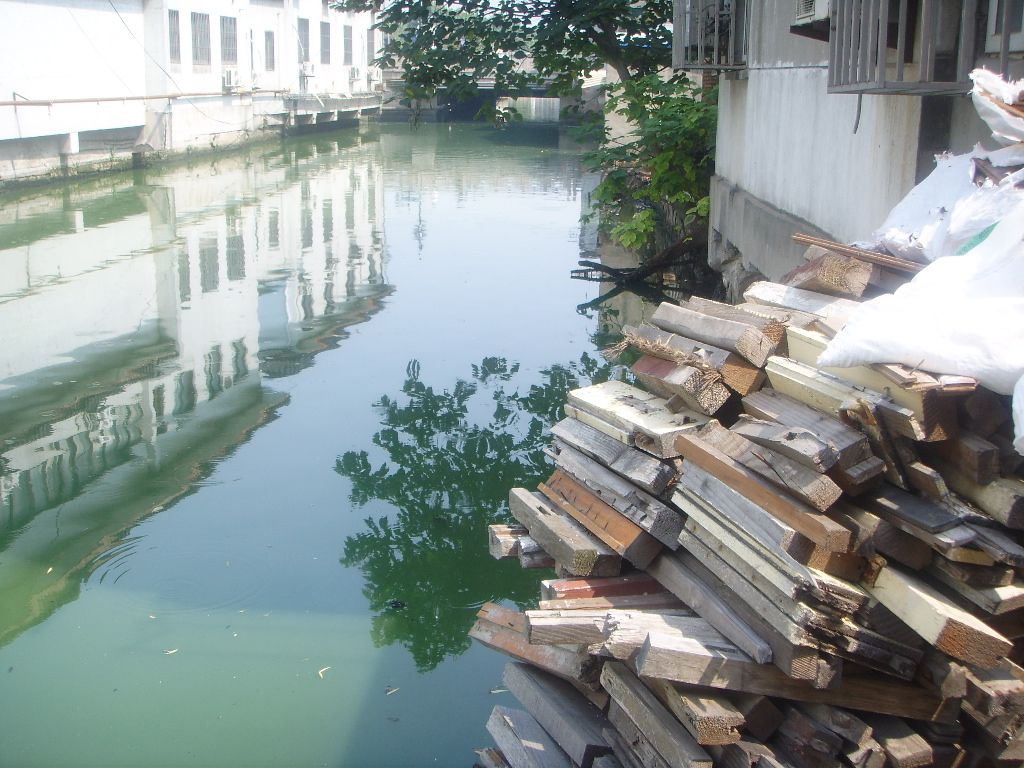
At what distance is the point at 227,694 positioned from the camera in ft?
13.3

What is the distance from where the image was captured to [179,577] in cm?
496

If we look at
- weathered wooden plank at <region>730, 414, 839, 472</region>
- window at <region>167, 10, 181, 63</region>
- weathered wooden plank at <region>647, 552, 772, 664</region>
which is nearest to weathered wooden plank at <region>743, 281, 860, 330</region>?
weathered wooden plank at <region>730, 414, 839, 472</region>

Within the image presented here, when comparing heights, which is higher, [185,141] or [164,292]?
[185,141]

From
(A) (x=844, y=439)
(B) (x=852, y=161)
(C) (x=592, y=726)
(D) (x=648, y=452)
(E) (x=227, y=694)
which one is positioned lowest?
(E) (x=227, y=694)

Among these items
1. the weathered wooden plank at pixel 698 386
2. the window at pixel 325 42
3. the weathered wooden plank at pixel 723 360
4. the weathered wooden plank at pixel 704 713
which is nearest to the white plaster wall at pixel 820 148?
the weathered wooden plank at pixel 723 360

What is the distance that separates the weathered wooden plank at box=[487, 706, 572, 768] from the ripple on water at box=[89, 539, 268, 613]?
2021mm

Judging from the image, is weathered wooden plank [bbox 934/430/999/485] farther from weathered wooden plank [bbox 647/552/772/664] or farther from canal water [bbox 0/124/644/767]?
canal water [bbox 0/124/644/767]

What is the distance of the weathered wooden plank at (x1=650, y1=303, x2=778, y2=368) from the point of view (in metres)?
2.90

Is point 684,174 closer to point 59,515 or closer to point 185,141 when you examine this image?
point 59,515

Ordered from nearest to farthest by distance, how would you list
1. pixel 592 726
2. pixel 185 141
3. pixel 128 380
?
pixel 592 726, pixel 128 380, pixel 185 141

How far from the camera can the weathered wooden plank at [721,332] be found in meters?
2.90

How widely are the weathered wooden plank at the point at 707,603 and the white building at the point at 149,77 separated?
18.5 meters

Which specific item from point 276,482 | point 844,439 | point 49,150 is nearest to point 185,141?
point 49,150

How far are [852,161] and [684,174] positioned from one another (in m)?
5.90
